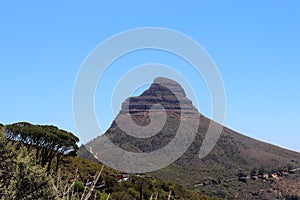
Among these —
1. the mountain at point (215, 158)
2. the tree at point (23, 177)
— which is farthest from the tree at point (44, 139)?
the mountain at point (215, 158)

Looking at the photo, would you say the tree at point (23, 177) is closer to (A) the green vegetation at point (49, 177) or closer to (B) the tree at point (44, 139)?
(A) the green vegetation at point (49, 177)

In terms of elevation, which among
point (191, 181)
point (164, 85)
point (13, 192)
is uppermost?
point (164, 85)

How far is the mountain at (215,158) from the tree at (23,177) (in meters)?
56.4

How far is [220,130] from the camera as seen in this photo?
17300cm

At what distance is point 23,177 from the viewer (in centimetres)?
2253

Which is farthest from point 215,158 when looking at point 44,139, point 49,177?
point 49,177

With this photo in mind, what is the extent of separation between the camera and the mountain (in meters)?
110

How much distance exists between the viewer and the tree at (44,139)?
39.8 metres

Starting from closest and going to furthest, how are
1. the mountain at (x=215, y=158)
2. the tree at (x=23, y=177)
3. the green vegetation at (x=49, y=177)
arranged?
1. the green vegetation at (x=49, y=177)
2. the tree at (x=23, y=177)
3. the mountain at (x=215, y=158)

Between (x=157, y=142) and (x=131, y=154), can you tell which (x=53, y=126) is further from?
(x=157, y=142)

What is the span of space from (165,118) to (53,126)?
126m

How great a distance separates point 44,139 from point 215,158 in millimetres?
110613

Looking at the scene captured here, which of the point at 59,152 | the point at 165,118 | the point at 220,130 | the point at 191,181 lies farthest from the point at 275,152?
the point at 59,152

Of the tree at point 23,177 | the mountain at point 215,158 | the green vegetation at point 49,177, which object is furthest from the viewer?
the mountain at point 215,158
